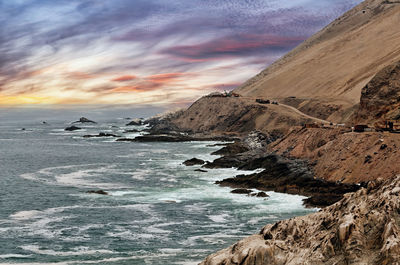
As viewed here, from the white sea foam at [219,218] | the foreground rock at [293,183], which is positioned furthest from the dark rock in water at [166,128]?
the white sea foam at [219,218]

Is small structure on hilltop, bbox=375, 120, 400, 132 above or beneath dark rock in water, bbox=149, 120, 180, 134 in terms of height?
above

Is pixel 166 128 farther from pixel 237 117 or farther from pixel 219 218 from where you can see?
pixel 219 218

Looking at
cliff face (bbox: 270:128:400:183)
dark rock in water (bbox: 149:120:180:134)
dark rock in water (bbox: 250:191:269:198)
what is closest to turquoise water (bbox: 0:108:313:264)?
dark rock in water (bbox: 250:191:269:198)

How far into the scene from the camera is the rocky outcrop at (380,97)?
87625 mm

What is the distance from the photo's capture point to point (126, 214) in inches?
1868

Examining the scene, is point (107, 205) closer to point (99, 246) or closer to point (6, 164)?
point (99, 246)

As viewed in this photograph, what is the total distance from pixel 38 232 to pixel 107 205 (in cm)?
1196

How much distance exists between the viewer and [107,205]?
171 ft

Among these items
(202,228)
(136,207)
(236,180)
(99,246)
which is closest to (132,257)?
(99,246)

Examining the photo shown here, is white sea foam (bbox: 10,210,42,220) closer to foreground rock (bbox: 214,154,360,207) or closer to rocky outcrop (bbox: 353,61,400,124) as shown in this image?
foreground rock (bbox: 214,154,360,207)

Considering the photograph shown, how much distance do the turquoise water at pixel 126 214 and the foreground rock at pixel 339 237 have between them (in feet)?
46.1

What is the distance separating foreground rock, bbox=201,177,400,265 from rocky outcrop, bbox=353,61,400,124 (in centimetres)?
7154

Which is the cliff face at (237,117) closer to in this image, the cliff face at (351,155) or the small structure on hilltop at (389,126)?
the cliff face at (351,155)

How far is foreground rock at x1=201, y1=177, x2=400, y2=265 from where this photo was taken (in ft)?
54.2
